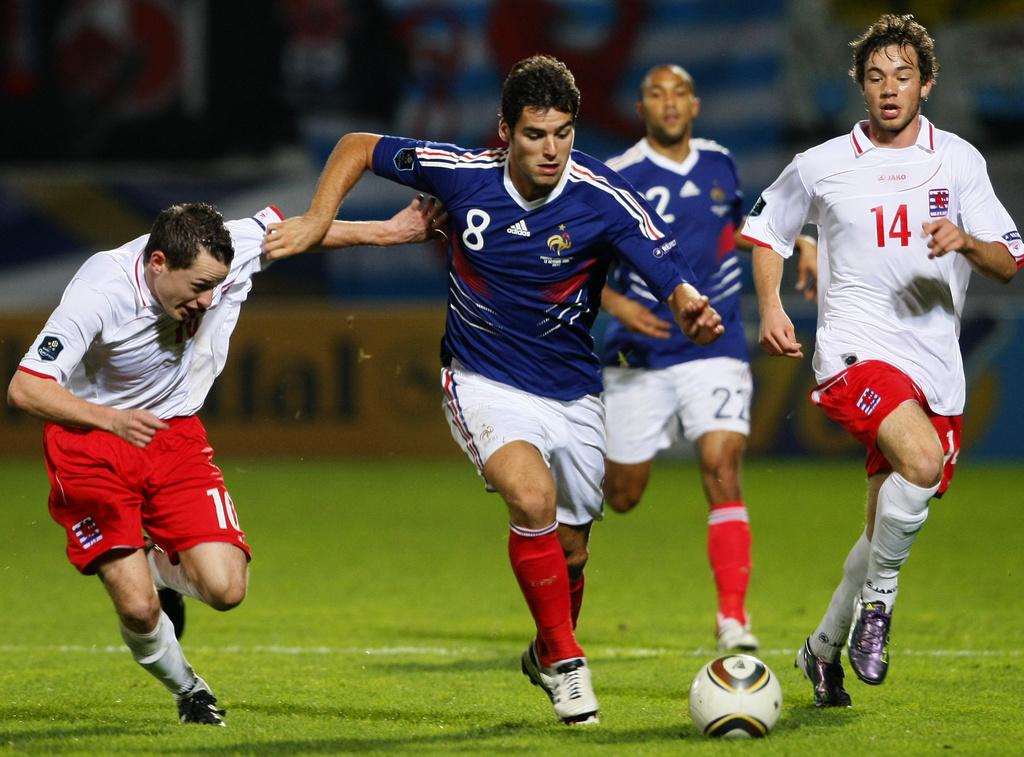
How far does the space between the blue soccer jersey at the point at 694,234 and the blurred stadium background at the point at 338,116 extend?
7.72 m

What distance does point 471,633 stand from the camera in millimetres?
7840

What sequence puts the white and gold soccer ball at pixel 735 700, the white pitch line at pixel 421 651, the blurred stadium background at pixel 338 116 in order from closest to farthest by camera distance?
the white and gold soccer ball at pixel 735 700, the white pitch line at pixel 421 651, the blurred stadium background at pixel 338 116

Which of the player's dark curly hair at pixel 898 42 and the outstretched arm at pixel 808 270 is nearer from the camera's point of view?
the player's dark curly hair at pixel 898 42

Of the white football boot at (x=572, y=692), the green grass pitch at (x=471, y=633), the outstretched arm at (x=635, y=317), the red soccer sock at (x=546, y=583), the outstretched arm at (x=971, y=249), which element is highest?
the outstretched arm at (x=971, y=249)

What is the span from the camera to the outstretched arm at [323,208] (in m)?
5.94

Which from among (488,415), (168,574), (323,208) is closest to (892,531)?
(488,415)

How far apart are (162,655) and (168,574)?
0.50 m

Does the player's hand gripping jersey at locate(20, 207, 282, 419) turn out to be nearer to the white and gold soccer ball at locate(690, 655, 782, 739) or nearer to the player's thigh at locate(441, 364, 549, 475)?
the player's thigh at locate(441, 364, 549, 475)

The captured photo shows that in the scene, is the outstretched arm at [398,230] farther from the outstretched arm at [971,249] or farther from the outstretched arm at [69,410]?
the outstretched arm at [971,249]

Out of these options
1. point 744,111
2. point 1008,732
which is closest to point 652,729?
point 1008,732

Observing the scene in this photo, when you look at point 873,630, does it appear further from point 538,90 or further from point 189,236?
point 189,236

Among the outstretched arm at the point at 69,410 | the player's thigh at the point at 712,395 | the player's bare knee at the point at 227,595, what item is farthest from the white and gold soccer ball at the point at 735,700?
the player's thigh at the point at 712,395

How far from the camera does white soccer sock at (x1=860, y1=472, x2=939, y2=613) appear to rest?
548cm

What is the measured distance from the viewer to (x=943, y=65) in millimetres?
17422
